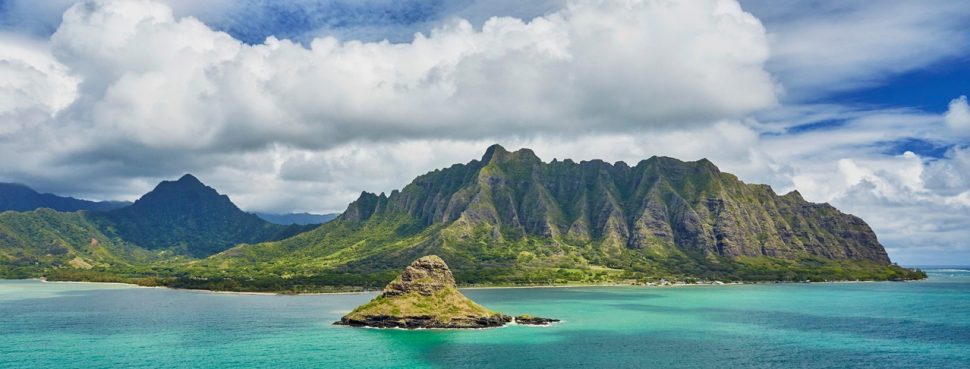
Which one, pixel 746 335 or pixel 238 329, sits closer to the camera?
pixel 746 335

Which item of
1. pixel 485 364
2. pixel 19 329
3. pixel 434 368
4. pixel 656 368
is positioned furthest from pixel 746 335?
pixel 19 329

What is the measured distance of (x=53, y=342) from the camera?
170875mm

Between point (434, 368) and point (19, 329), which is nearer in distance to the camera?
point (434, 368)

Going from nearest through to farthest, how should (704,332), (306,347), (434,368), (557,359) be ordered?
(434,368) < (557,359) < (306,347) < (704,332)

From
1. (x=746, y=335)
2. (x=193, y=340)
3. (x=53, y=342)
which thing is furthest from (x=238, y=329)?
(x=746, y=335)

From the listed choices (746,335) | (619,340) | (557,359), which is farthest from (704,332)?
(557,359)

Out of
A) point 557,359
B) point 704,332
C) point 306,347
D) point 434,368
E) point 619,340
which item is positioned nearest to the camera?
point 434,368

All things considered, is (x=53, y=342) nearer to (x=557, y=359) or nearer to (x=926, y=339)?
(x=557, y=359)

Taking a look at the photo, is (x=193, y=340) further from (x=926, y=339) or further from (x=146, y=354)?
(x=926, y=339)

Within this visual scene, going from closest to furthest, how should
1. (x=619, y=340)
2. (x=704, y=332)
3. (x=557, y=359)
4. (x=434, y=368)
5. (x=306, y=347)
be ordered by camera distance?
(x=434, y=368), (x=557, y=359), (x=306, y=347), (x=619, y=340), (x=704, y=332)

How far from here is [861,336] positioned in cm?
18288

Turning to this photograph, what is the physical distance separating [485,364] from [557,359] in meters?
16.4

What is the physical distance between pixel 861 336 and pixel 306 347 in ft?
480

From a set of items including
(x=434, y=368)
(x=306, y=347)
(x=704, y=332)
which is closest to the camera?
(x=434, y=368)
